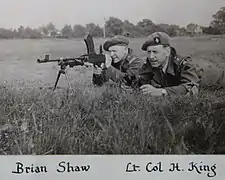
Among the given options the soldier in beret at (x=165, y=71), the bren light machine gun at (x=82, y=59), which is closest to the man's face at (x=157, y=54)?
the soldier in beret at (x=165, y=71)

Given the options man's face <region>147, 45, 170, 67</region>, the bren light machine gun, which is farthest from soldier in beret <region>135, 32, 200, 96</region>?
the bren light machine gun

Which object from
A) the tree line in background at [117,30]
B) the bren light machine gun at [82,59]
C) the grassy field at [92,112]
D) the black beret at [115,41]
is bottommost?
the grassy field at [92,112]

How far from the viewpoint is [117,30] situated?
2.54 ft

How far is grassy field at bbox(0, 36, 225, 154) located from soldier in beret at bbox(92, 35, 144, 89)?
16mm

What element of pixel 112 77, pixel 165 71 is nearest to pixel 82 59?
pixel 112 77

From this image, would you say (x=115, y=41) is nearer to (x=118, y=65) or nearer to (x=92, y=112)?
(x=118, y=65)

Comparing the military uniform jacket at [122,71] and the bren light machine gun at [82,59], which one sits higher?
the bren light machine gun at [82,59]

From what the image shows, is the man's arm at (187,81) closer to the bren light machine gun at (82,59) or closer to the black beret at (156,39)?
the black beret at (156,39)

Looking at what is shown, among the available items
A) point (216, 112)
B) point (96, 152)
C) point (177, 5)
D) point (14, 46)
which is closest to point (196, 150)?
point (216, 112)

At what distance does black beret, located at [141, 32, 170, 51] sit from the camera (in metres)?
0.78

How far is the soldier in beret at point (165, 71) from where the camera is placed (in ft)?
2.57

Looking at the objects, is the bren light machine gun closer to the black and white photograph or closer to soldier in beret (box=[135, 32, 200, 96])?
the black and white photograph

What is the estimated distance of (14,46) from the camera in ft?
2.49

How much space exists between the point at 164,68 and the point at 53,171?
319 millimetres
